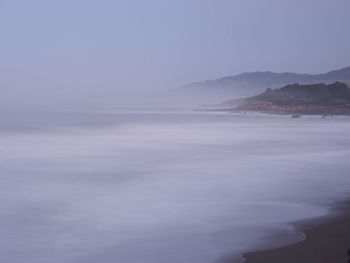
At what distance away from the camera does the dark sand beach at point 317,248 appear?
589 centimetres

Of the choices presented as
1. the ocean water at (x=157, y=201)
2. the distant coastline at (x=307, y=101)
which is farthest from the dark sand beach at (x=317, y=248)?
the distant coastline at (x=307, y=101)

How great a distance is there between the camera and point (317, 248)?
6.30 metres

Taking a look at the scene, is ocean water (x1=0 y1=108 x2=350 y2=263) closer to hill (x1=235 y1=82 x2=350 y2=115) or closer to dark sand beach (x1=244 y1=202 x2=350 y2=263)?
dark sand beach (x1=244 y1=202 x2=350 y2=263)

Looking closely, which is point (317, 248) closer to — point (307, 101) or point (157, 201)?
point (157, 201)

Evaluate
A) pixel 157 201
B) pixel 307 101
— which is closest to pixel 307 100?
pixel 307 101

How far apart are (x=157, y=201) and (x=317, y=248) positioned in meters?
4.09

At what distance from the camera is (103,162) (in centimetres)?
1647

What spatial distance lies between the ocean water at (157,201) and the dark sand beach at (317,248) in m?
0.22

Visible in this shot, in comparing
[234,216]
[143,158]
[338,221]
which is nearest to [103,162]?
[143,158]

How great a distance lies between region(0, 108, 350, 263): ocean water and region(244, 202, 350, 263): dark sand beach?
223 millimetres

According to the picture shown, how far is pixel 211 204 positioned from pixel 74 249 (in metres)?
3.47

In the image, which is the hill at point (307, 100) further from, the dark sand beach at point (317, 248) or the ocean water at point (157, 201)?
the dark sand beach at point (317, 248)

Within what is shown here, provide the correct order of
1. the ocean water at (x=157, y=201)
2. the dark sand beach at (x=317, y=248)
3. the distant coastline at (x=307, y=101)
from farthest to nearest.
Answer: the distant coastline at (x=307, y=101) < the ocean water at (x=157, y=201) < the dark sand beach at (x=317, y=248)

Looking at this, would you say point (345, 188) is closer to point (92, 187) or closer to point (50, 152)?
point (92, 187)
